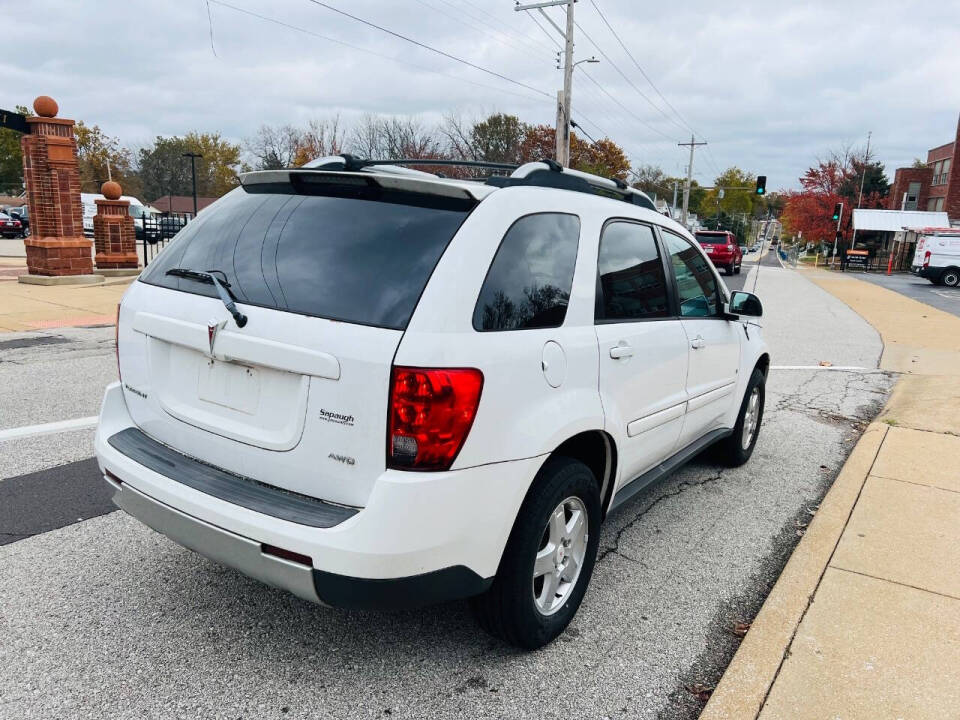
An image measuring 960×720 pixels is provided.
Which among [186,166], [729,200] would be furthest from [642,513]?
[729,200]

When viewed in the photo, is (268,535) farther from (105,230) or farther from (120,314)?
(105,230)

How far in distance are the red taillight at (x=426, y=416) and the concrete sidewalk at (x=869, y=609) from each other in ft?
4.29

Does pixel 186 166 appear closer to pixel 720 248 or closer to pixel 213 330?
pixel 720 248

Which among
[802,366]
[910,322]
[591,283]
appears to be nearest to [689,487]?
[591,283]

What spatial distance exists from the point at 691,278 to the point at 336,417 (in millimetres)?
2588

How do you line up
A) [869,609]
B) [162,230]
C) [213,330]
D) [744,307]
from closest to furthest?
[213,330]
[869,609]
[744,307]
[162,230]

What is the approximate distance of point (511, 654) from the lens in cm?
283

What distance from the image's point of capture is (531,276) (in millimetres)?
2705

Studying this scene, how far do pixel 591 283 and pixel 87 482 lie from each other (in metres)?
3.28

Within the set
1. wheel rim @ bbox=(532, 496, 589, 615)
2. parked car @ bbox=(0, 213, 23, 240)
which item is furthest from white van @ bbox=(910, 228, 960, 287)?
parked car @ bbox=(0, 213, 23, 240)

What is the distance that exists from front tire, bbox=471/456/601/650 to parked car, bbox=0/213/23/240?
47.1m

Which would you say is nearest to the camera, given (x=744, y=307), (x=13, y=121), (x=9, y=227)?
(x=744, y=307)

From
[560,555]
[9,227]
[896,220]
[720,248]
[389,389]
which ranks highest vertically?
[896,220]

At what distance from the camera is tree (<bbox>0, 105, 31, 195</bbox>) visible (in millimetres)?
74250
